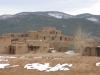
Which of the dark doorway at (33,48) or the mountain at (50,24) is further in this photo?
the mountain at (50,24)

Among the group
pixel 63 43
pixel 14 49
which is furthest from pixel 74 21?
pixel 14 49

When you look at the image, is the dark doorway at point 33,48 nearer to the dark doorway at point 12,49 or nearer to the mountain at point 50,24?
the dark doorway at point 12,49

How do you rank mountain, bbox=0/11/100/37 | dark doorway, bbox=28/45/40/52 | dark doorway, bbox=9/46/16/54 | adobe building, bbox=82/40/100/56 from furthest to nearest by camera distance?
mountain, bbox=0/11/100/37
dark doorway, bbox=28/45/40/52
dark doorway, bbox=9/46/16/54
adobe building, bbox=82/40/100/56

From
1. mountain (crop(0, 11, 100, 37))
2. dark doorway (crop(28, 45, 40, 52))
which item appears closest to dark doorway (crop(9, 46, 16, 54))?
dark doorway (crop(28, 45, 40, 52))

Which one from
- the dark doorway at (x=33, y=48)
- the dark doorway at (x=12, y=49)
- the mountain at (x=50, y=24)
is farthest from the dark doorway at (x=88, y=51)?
the mountain at (x=50, y=24)

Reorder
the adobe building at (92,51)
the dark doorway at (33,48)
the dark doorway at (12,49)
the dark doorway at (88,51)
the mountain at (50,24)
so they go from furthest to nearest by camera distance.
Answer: the mountain at (50,24), the dark doorway at (33,48), the dark doorway at (12,49), the dark doorway at (88,51), the adobe building at (92,51)

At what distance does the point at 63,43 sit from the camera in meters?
47.3

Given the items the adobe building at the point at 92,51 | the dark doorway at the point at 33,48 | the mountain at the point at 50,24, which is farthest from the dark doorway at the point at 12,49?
the mountain at the point at 50,24

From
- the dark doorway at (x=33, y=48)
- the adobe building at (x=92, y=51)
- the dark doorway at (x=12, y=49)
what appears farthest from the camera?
the dark doorway at (x=33, y=48)

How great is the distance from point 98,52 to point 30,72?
10419 millimetres

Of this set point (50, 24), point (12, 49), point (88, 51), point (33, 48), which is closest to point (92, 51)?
point (88, 51)

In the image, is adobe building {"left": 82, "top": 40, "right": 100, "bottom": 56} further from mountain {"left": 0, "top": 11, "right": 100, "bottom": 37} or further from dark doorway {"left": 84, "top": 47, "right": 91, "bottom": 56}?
mountain {"left": 0, "top": 11, "right": 100, "bottom": 37}

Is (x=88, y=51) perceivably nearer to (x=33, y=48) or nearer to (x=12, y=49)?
(x=33, y=48)

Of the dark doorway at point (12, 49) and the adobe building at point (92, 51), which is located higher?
the adobe building at point (92, 51)
